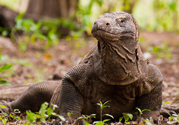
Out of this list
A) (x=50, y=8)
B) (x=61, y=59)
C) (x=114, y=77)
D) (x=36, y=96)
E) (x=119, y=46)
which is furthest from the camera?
(x=50, y=8)

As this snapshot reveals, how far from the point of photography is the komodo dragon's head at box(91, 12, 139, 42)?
262 cm

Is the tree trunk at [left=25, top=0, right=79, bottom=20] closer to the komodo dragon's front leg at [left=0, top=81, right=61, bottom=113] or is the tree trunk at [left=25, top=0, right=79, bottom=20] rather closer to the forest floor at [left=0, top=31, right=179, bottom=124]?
the forest floor at [left=0, top=31, right=179, bottom=124]

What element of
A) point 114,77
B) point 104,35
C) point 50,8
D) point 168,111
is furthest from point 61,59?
point 104,35

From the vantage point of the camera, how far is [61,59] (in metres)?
8.91

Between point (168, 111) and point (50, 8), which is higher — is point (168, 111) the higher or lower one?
the lower one

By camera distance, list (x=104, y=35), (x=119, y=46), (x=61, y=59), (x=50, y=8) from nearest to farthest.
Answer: (x=104, y=35) < (x=119, y=46) < (x=61, y=59) < (x=50, y=8)

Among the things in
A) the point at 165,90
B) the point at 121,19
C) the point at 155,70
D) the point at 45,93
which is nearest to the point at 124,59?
the point at 121,19

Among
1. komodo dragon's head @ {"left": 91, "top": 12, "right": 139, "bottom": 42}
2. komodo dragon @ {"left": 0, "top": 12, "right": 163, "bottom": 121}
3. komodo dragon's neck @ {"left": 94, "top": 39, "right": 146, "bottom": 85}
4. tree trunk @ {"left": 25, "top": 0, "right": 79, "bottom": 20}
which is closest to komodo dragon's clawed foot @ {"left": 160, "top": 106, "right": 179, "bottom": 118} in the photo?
komodo dragon @ {"left": 0, "top": 12, "right": 163, "bottom": 121}

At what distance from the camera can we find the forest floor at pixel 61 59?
6.29 metres

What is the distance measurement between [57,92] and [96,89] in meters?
0.73

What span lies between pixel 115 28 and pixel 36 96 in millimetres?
1842

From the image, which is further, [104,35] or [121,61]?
[121,61]

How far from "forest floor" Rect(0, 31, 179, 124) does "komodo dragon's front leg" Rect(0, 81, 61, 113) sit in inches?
40.9

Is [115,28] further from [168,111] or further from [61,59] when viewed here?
[61,59]
